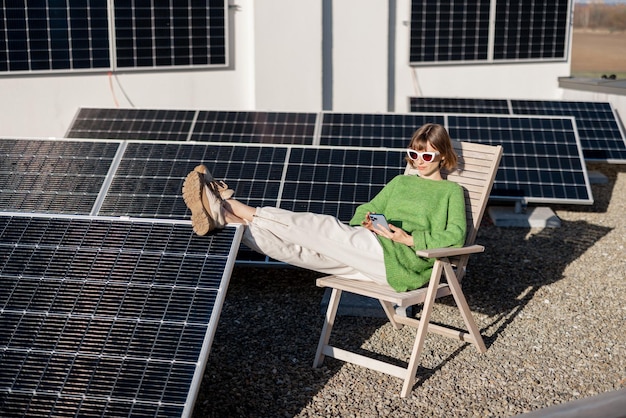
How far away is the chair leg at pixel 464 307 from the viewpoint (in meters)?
4.84

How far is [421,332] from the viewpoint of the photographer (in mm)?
4645

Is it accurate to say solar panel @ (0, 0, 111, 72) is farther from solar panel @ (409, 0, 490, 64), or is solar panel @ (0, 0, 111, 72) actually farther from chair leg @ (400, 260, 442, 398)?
chair leg @ (400, 260, 442, 398)

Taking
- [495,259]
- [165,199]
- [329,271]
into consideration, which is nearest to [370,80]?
[495,259]

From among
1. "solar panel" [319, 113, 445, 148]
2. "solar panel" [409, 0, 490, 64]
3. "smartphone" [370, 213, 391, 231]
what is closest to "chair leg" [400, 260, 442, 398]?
"smartphone" [370, 213, 391, 231]

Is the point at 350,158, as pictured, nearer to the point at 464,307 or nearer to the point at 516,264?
the point at 516,264

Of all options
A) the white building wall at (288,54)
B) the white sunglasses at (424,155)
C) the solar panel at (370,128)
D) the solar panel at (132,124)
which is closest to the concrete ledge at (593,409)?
the white sunglasses at (424,155)

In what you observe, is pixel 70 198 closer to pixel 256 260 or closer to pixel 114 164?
pixel 114 164

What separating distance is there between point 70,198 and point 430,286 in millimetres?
2937

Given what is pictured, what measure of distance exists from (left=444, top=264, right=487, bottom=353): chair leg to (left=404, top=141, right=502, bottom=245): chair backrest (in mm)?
507

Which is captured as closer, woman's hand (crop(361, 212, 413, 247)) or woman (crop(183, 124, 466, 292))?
woman (crop(183, 124, 466, 292))

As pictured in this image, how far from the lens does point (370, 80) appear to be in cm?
1216

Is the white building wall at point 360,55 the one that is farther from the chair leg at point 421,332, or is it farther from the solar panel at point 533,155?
the chair leg at point 421,332

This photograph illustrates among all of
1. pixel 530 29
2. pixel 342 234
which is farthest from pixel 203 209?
pixel 530 29

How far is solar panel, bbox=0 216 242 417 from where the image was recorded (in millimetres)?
3725
